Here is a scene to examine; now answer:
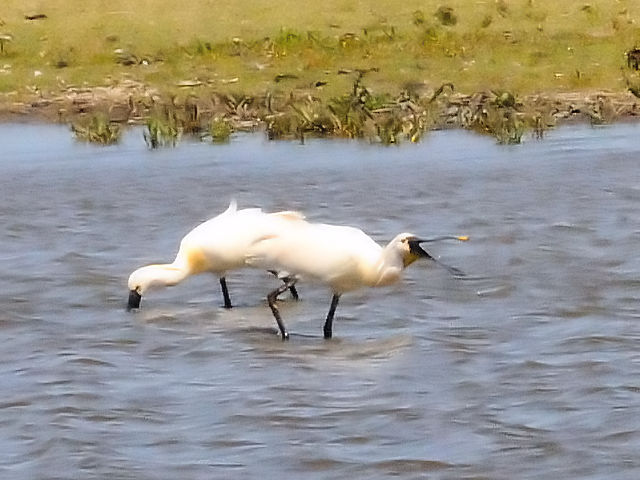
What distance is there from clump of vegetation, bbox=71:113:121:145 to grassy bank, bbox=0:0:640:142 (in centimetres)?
118

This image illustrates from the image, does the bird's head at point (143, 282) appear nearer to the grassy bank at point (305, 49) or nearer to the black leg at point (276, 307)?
the black leg at point (276, 307)

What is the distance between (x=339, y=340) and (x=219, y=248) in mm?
822

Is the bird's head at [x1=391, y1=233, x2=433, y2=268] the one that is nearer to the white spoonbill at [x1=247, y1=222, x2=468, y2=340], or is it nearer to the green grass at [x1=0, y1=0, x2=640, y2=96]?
the white spoonbill at [x1=247, y1=222, x2=468, y2=340]

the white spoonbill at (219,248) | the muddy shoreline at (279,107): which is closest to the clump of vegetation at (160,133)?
the muddy shoreline at (279,107)

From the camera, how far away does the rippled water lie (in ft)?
18.7

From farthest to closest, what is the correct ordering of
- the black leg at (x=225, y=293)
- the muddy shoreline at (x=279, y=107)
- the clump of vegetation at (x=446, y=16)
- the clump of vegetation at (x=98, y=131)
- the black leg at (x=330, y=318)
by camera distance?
the clump of vegetation at (x=446, y=16), the muddy shoreline at (x=279, y=107), the clump of vegetation at (x=98, y=131), the black leg at (x=225, y=293), the black leg at (x=330, y=318)

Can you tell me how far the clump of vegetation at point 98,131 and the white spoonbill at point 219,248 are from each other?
702 cm

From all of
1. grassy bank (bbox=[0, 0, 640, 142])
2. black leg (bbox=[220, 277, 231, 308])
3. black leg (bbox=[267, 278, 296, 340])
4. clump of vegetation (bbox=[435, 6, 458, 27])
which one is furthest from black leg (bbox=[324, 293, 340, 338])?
clump of vegetation (bbox=[435, 6, 458, 27])

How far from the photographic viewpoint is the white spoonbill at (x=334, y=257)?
7.43 metres

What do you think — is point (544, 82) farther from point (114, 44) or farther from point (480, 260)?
point (480, 260)

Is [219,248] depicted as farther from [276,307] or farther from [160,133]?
[160,133]

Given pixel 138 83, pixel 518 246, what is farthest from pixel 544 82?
pixel 518 246

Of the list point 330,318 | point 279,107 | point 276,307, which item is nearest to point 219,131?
point 279,107

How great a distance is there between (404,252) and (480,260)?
2182mm
